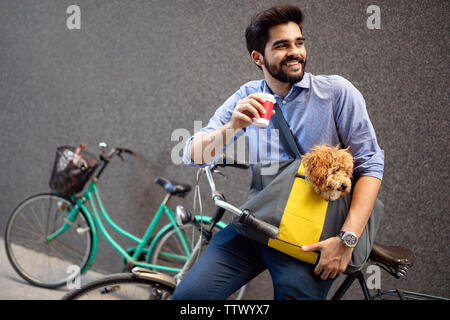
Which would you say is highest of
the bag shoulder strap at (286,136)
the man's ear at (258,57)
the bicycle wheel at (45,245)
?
the man's ear at (258,57)

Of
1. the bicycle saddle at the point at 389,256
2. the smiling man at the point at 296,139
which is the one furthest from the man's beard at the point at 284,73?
the bicycle saddle at the point at 389,256

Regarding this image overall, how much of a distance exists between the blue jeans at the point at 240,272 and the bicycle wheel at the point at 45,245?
1400mm

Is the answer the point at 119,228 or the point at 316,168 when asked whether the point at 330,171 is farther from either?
the point at 119,228

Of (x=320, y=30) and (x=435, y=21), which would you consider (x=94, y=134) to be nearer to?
(x=320, y=30)

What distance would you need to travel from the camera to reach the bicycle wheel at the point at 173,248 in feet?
6.23

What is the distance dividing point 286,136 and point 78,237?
194 centimetres

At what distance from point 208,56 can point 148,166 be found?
30.8 inches

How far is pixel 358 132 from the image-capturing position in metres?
0.98

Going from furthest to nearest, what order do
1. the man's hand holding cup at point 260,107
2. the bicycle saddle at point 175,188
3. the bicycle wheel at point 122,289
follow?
1. the bicycle saddle at point 175,188
2. the bicycle wheel at point 122,289
3. the man's hand holding cup at point 260,107

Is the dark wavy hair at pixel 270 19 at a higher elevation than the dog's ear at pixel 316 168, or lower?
higher

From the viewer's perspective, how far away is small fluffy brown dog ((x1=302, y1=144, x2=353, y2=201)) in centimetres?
86

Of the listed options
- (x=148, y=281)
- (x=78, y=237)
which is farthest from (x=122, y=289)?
(x=78, y=237)

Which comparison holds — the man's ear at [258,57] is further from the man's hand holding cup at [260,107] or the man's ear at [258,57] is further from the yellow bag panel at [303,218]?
the yellow bag panel at [303,218]

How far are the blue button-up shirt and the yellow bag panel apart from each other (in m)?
0.17
